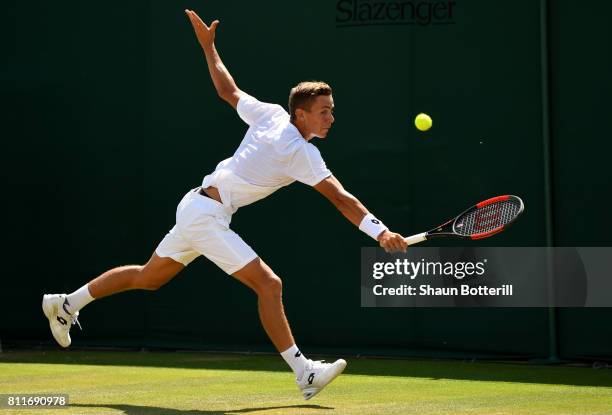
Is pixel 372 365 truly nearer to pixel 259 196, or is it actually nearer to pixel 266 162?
pixel 259 196

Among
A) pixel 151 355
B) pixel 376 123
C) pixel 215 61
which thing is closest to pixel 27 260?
pixel 151 355

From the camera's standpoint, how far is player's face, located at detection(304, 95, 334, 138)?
527 centimetres

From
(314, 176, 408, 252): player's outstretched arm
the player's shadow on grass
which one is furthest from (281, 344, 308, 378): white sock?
(314, 176, 408, 252): player's outstretched arm

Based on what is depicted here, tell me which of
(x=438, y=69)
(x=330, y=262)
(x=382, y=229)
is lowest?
(x=330, y=262)

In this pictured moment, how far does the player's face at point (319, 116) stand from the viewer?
17.3ft

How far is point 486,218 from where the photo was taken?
534cm

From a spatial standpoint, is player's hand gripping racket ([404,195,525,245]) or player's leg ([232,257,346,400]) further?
player's hand gripping racket ([404,195,525,245])

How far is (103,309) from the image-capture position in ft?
27.8

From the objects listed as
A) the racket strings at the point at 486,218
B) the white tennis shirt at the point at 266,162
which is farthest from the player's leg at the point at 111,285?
the racket strings at the point at 486,218

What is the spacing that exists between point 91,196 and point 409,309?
8.70ft

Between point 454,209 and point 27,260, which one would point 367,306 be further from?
point 27,260

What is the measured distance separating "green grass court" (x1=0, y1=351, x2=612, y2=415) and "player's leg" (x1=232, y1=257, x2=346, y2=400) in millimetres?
128

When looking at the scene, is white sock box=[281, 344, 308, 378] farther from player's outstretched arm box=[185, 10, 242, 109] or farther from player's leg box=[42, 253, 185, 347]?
player's outstretched arm box=[185, 10, 242, 109]

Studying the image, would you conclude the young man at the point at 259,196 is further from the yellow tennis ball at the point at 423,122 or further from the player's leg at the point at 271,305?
the yellow tennis ball at the point at 423,122
